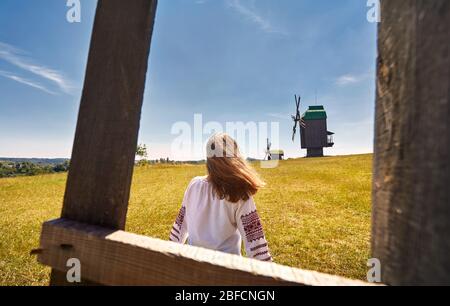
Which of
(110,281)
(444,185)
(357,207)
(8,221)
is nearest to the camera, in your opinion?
(444,185)

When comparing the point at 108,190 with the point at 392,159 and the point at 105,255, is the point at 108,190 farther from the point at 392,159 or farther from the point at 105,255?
the point at 392,159

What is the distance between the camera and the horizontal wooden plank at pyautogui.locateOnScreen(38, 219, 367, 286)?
81cm

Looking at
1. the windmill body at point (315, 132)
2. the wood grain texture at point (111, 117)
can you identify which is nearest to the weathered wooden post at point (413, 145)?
the wood grain texture at point (111, 117)

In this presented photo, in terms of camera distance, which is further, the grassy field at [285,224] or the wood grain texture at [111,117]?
the grassy field at [285,224]

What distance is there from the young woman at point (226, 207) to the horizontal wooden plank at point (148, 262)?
75.9 inches

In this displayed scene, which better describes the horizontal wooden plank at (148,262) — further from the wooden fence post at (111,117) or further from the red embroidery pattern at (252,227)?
the red embroidery pattern at (252,227)

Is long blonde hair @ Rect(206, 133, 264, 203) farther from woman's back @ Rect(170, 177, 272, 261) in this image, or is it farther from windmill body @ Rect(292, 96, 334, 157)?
windmill body @ Rect(292, 96, 334, 157)

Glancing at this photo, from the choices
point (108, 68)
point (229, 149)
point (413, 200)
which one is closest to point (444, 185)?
point (413, 200)

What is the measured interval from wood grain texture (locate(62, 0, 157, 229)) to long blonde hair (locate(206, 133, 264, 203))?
183 centimetres

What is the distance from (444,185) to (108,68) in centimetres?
130

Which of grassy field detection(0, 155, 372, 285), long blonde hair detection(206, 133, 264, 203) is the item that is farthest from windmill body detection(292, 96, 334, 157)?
long blonde hair detection(206, 133, 264, 203)

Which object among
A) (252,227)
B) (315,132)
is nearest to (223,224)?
(252,227)

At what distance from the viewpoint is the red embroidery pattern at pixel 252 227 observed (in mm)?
2803
